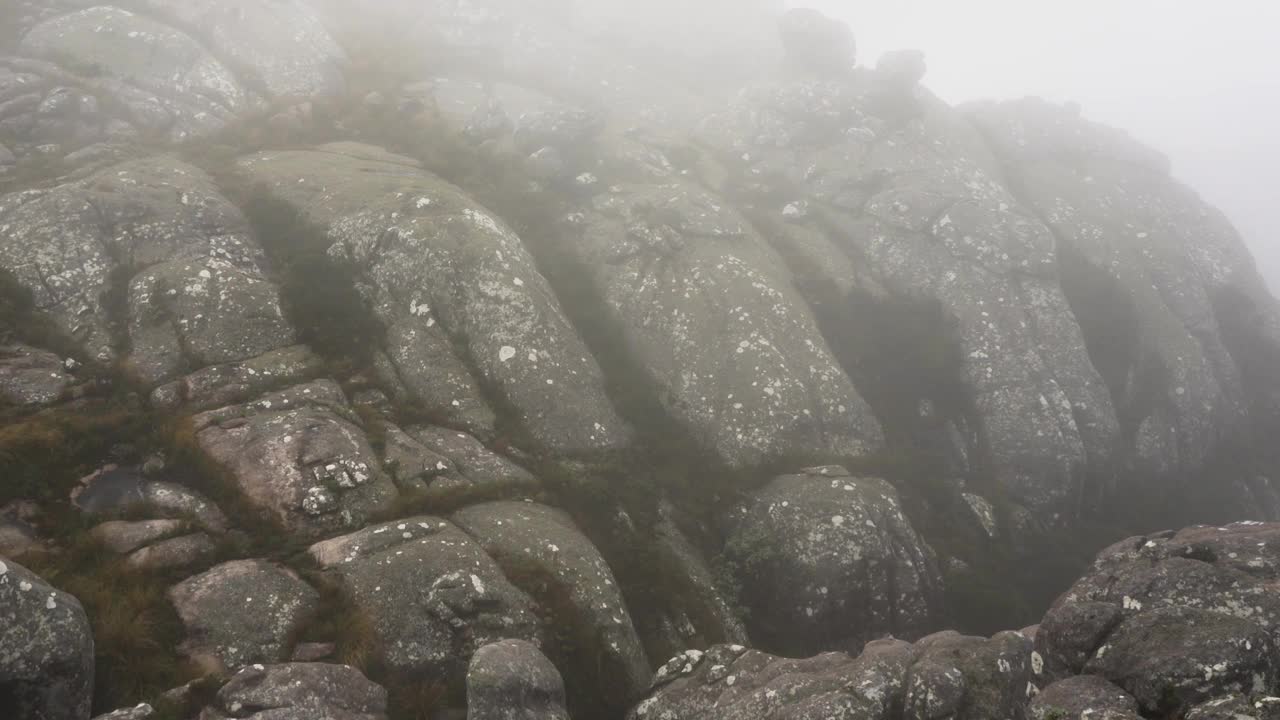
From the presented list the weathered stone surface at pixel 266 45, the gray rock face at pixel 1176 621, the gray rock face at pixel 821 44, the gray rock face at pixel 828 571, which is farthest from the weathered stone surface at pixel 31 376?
the gray rock face at pixel 821 44

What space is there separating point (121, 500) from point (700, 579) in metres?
14.8

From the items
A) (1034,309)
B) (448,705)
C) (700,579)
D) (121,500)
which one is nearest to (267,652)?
(448,705)

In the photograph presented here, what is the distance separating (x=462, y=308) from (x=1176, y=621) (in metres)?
20.2

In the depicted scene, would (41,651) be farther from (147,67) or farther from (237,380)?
(147,67)

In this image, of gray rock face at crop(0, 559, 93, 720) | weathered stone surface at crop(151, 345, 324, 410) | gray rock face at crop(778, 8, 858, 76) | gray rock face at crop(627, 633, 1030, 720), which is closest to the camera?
gray rock face at crop(0, 559, 93, 720)

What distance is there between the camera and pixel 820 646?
19.2 meters

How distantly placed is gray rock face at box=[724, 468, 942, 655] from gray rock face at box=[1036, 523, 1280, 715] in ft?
20.9

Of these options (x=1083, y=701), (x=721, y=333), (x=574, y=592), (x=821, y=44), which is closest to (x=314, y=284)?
(x=574, y=592)

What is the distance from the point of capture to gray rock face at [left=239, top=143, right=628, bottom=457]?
68.4 feet

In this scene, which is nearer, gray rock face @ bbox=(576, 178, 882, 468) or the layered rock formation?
the layered rock formation

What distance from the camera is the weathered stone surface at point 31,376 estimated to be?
15.8 metres

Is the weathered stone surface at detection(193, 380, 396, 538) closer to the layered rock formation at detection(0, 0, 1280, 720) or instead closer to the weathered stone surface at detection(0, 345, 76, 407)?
the layered rock formation at detection(0, 0, 1280, 720)

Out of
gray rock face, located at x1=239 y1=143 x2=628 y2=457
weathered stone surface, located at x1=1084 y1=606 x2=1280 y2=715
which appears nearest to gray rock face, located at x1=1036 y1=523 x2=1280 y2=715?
weathered stone surface, located at x1=1084 y1=606 x2=1280 y2=715

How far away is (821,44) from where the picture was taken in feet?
169
